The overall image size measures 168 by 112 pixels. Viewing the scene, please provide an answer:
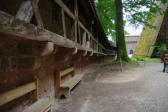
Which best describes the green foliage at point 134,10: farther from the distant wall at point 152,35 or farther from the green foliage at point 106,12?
the distant wall at point 152,35

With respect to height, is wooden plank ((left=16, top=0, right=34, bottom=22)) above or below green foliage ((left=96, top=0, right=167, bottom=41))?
below

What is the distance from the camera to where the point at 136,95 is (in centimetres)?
419

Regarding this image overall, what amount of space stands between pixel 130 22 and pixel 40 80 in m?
10.5

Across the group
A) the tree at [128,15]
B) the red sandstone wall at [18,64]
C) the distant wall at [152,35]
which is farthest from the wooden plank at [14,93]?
the distant wall at [152,35]

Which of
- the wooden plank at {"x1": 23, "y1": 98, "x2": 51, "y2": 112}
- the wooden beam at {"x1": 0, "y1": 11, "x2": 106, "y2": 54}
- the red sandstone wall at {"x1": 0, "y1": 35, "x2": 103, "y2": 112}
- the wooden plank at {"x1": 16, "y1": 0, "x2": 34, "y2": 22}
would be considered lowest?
the wooden plank at {"x1": 23, "y1": 98, "x2": 51, "y2": 112}

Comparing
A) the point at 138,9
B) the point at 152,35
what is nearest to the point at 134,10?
Result: the point at 138,9

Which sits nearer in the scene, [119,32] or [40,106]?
[40,106]

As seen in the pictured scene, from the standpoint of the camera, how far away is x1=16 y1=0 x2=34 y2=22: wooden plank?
1.77m

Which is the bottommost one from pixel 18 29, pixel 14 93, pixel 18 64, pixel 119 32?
pixel 14 93

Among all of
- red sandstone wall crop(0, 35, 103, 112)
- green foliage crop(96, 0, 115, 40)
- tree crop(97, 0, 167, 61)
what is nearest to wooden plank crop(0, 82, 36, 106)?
red sandstone wall crop(0, 35, 103, 112)

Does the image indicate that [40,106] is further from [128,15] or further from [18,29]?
[128,15]

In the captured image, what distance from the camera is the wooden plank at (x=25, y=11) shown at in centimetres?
177

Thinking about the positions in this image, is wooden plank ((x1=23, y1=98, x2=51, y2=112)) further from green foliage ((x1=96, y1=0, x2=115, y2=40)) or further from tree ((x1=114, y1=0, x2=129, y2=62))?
green foliage ((x1=96, y1=0, x2=115, y2=40))

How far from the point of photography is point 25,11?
1.82 meters
